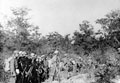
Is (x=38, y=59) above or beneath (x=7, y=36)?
beneath

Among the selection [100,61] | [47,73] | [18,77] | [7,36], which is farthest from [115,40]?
[7,36]

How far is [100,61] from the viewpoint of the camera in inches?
361

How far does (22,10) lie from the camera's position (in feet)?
76.5

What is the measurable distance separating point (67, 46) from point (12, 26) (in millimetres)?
9320

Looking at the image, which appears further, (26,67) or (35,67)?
(35,67)

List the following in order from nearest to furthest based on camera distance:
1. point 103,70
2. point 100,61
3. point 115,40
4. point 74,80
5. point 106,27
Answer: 1. point 103,70
2. point 74,80
3. point 100,61
4. point 115,40
5. point 106,27

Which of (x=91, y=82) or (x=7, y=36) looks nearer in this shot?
(x=91, y=82)

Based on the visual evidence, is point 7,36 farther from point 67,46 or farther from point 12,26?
point 67,46

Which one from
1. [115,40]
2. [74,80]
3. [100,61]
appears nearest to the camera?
[74,80]

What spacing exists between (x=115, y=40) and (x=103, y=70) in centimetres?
768

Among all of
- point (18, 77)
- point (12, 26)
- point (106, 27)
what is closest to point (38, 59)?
point (18, 77)

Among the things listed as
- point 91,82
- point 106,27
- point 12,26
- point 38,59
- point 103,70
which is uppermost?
point 12,26

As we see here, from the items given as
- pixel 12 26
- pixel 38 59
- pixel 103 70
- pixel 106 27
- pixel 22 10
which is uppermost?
pixel 22 10

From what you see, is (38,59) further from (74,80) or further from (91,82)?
(91,82)
